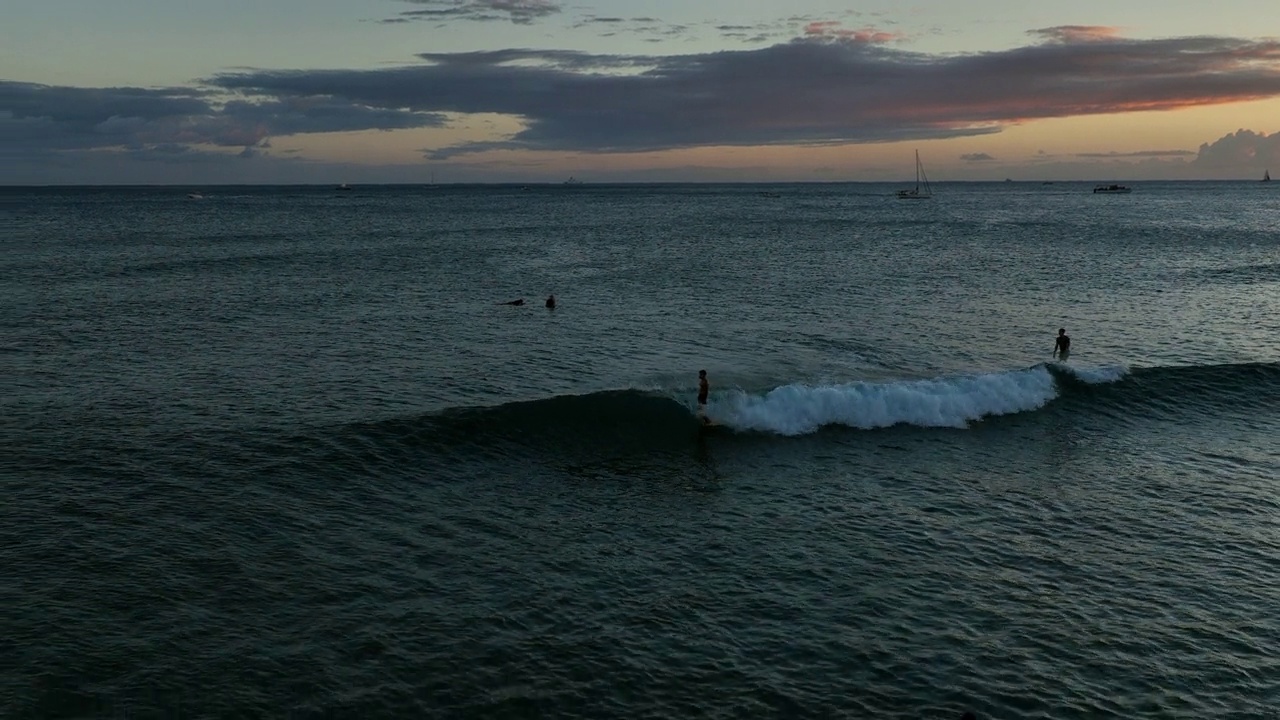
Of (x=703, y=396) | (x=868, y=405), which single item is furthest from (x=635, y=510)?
(x=868, y=405)

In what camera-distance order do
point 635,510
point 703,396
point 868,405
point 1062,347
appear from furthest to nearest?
point 1062,347, point 868,405, point 703,396, point 635,510

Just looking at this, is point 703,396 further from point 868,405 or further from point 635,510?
point 635,510

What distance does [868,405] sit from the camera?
3328 centimetres

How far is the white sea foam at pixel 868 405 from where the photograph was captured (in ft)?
107

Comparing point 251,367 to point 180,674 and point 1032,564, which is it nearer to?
point 180,674

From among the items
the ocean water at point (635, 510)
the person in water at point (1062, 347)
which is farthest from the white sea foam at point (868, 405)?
the person in water at point (1062, 347)

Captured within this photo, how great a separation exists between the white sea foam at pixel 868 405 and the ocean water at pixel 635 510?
0.13m

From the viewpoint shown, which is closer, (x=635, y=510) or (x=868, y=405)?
(x=635, y=510)

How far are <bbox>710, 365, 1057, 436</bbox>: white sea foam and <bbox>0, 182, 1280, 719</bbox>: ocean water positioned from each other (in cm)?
13

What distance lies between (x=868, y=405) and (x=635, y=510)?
11929 millimetres

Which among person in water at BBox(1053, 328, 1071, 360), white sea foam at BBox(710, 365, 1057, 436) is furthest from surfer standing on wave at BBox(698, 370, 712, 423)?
person in water at BBox(1053, 328, 1071, 360)

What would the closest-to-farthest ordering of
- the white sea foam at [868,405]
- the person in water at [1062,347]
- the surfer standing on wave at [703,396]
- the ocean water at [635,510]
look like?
the ocean water at [635,510] → the surfer standing on wave at [703,396] → the white sea foam at [868,405] → the person in water at [1062,347]

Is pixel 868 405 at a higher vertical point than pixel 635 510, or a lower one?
higher

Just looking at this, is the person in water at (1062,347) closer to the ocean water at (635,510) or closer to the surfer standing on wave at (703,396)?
the ocean water at (635,510)
